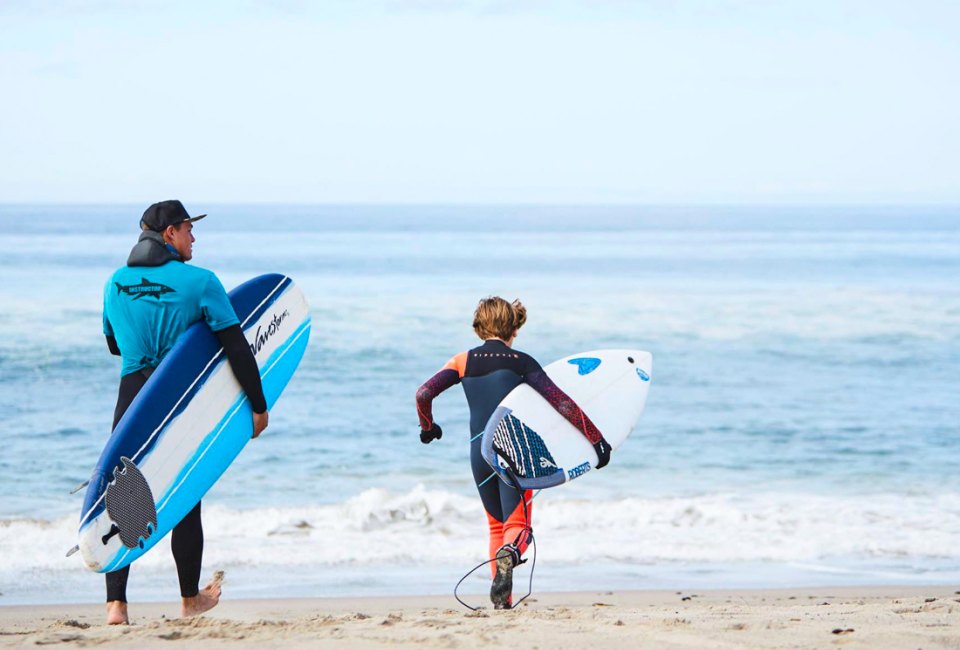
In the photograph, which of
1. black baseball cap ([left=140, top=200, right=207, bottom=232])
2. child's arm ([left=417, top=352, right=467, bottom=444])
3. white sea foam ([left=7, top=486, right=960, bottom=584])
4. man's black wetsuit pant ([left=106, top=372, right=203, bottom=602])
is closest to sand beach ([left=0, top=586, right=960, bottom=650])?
man's black wetsuit pant ([left=106, top=372, right=203, bottom=602])

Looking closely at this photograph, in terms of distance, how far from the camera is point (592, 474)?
9.55m

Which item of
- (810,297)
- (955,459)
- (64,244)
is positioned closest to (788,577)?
(955,459)

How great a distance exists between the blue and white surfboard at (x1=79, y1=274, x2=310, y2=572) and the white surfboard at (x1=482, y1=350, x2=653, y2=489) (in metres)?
1.00

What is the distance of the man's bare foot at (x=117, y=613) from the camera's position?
12.0ft

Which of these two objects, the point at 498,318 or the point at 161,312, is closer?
the point at 161,312

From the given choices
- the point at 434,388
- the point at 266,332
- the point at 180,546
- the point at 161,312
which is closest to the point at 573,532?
the point at 434,388

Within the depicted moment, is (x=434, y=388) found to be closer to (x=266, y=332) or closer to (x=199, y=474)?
(x=266, y=332)

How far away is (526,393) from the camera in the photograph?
4445mm

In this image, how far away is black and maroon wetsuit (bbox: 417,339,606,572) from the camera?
433 cm

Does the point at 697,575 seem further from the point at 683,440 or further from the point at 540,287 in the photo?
the point at 540,287

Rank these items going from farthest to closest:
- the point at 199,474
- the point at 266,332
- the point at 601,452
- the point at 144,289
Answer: the point at 601,452
the point at 266,332
the point at 199,474
the point at 144,289

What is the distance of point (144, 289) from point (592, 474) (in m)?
6.47

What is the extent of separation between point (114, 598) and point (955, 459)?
8.96 meters

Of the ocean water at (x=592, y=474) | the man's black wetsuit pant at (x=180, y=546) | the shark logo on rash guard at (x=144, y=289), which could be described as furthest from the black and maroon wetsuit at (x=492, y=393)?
the ocean water at (x=592, y=474)
